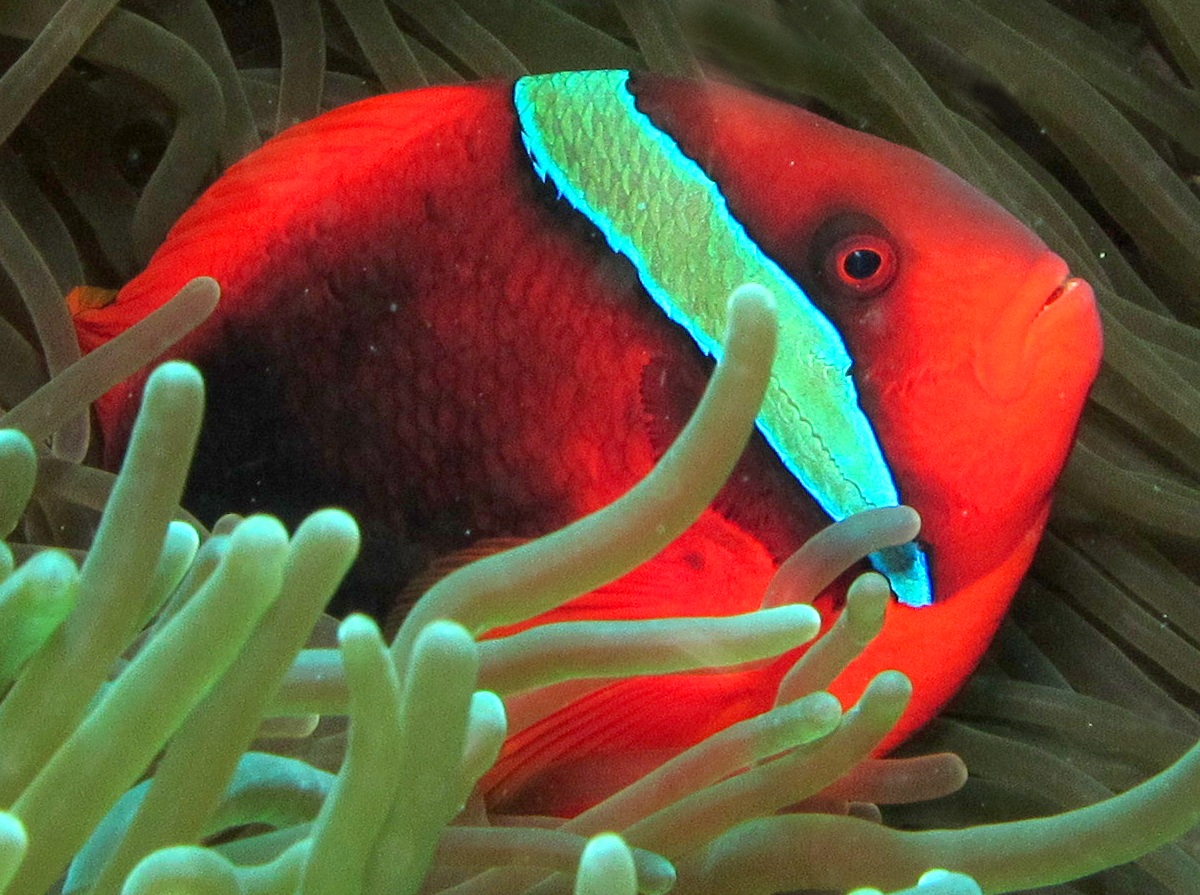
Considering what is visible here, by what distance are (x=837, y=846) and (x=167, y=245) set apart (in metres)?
0.80

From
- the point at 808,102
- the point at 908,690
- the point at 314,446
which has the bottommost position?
the point at 314,446

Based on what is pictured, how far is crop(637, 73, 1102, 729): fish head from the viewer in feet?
3.08

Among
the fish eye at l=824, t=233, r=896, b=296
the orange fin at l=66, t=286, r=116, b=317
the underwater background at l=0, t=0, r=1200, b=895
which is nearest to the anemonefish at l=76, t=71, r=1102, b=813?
the fish eye at l=824, t=233, r=896, b=296

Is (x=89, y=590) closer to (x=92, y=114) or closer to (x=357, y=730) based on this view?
(x=357, y=730)

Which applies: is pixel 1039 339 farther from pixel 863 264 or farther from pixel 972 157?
pixel 972 157

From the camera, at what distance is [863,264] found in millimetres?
969

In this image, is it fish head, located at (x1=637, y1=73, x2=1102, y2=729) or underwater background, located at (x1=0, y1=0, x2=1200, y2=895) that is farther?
underwater background, located at (x1=0, y1=0, x2=1200, y2=895)

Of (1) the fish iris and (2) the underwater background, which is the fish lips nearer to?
(1) the fish iris

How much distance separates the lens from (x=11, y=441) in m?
0.66

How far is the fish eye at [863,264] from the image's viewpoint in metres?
0.96

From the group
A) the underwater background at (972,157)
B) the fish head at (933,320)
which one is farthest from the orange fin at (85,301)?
the fish head at (933,320)

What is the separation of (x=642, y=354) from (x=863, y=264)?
176mm

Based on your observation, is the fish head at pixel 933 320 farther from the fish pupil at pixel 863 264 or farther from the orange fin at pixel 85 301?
the orange fin at pixel 85 301

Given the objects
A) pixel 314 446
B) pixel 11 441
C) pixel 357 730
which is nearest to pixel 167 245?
pixel 314 446
